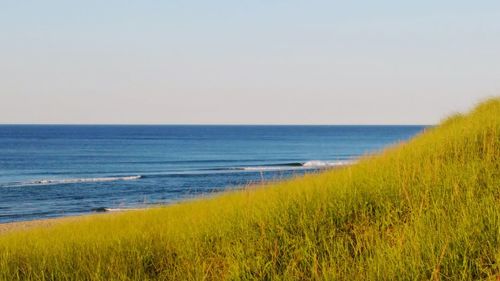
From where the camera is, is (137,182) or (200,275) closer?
(200,275)

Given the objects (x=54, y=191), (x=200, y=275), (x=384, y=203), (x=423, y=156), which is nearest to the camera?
(x=200, y=275)

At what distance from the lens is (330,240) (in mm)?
7371

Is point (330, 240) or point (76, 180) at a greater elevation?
point (330, 240)

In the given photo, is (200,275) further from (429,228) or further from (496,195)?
(496,195)

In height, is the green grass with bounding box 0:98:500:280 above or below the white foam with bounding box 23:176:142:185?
above

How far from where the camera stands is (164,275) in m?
7.64

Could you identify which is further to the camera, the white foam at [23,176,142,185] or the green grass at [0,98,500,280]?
the white foam at [23,176,142,185]

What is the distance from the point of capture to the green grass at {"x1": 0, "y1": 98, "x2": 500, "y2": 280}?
20.1 feet

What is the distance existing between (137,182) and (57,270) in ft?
149

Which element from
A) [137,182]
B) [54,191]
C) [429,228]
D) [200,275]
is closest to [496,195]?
[429,228]

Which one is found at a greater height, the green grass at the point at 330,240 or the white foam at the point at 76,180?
the green grass at the point at 330,240

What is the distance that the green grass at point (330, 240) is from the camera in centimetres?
612

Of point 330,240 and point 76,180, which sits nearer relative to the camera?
point 330,240

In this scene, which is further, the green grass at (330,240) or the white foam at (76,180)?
the white foam at (76,180)
